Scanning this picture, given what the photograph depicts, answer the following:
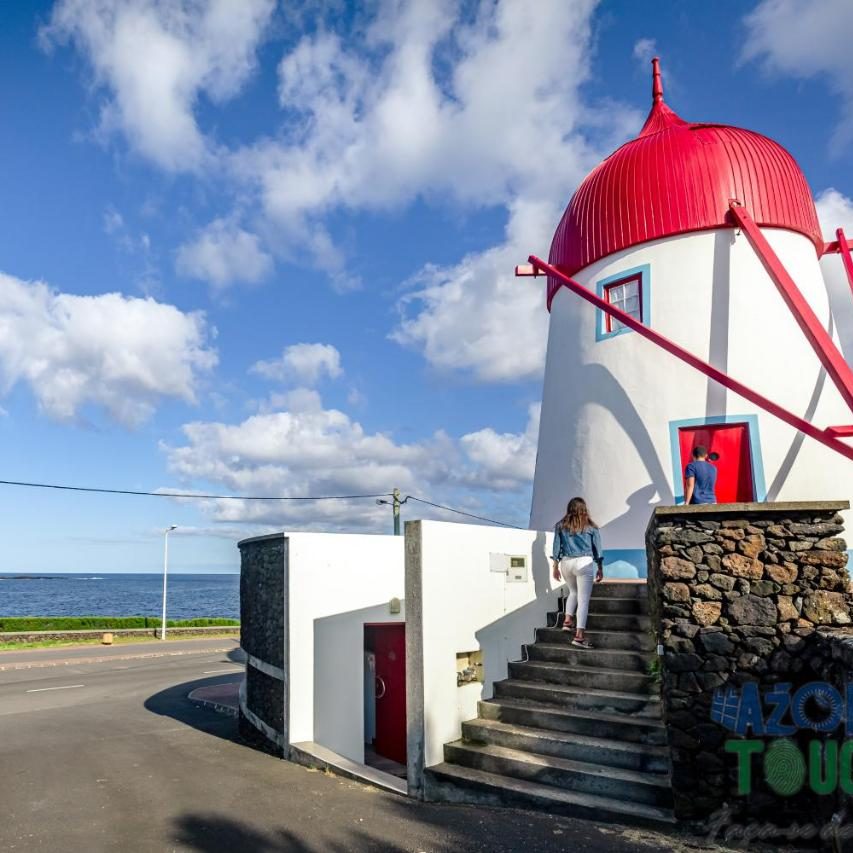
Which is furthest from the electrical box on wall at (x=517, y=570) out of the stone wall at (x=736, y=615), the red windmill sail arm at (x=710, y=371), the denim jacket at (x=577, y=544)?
the red windmill sail arm at (x=710, y=371)

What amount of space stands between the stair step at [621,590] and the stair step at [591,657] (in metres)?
0.99

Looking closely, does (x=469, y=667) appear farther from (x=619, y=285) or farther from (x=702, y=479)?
(x=619, y=285)

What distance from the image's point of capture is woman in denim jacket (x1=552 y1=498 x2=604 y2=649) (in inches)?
311

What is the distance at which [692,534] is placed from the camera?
5.85m

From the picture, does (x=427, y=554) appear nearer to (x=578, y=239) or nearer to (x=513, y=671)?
(x=513, y=671)

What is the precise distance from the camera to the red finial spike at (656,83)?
13.3 metres

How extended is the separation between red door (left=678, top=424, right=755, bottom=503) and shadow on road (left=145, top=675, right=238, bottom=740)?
26.9ft

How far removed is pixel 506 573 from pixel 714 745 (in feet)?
10.5

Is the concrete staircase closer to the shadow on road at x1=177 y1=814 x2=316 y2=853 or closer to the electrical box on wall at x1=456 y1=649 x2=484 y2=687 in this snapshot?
the electrical box on wall at x1=456 y1=649 x2=484 y2=687

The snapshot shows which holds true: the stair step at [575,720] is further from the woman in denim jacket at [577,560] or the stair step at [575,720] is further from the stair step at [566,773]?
the woman in denim jacket at [577,560]

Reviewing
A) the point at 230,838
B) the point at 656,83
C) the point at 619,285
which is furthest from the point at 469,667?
the point at 656,83

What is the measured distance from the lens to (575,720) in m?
6.75

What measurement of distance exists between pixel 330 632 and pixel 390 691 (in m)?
1.11

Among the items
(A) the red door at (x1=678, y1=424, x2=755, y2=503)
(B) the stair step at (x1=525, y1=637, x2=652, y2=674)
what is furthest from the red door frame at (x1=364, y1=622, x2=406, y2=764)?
(A) the red door at (x1=678, y1=424, x2=755, y2=503)
